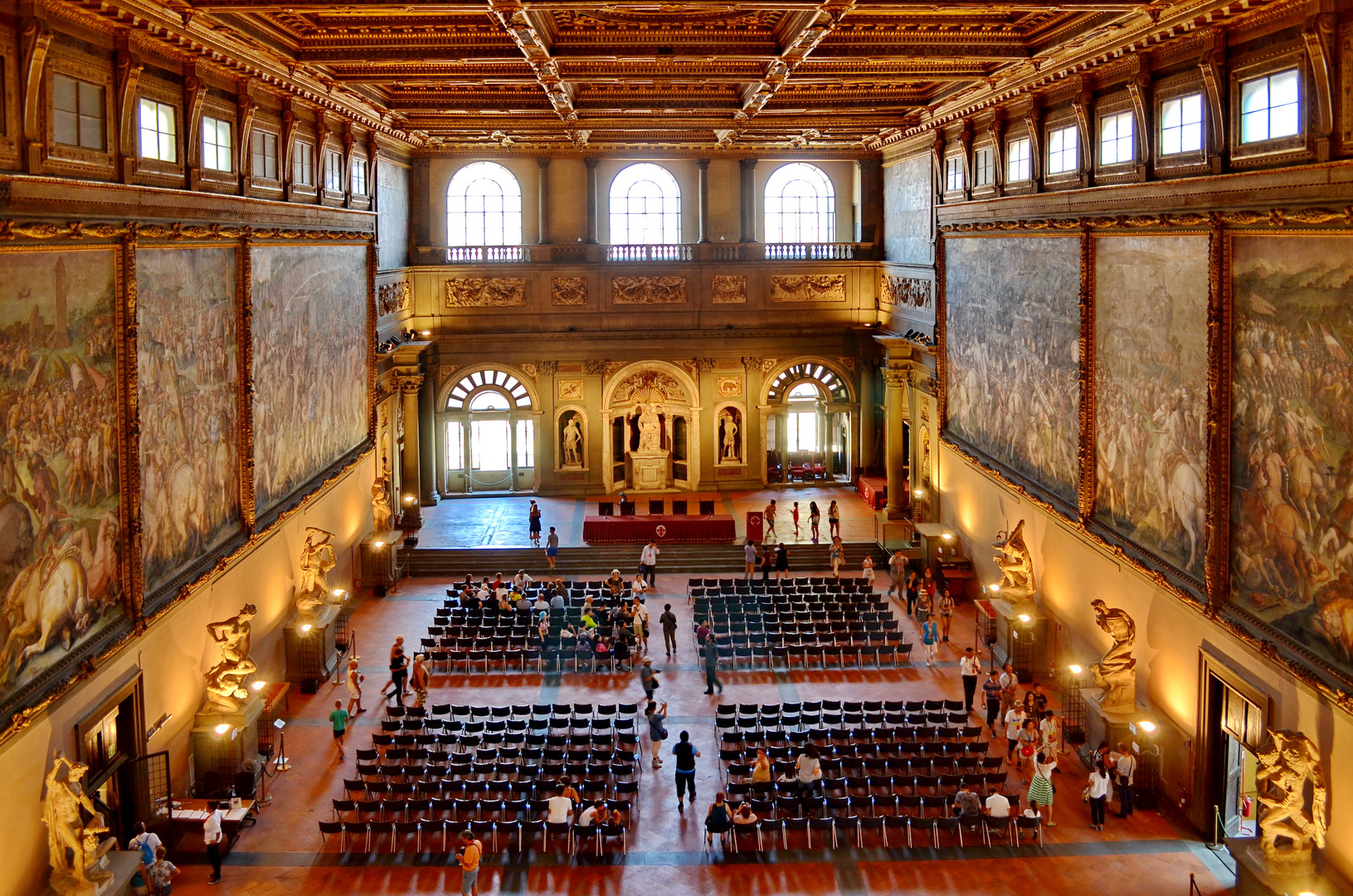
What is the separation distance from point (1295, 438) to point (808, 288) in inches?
951

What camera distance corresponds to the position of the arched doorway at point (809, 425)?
37.3 m

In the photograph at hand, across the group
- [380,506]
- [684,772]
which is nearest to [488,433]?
[380,506]

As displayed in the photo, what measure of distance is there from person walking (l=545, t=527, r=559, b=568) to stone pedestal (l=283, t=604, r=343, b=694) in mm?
7679

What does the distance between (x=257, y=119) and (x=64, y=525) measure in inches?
383

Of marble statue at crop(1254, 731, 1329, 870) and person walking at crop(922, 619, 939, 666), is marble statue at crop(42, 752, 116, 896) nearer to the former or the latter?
marble statue at crop(1254, 731, 1329, 870)

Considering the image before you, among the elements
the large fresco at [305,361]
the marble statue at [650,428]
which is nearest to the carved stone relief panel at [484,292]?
the marble statue at [650,428]

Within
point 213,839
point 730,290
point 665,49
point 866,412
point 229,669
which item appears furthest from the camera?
point 866,412

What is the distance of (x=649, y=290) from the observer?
119 ft

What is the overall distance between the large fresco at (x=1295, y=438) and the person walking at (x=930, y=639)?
30.6 feet

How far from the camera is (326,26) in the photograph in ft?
62.2

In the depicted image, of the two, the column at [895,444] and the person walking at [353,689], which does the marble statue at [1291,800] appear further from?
the column at [895,444]

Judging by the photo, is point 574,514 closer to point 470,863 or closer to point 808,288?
point 808,288

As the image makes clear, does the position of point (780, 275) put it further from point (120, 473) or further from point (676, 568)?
point (120, 473)

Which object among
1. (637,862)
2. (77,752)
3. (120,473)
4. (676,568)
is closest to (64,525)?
(120,473)
